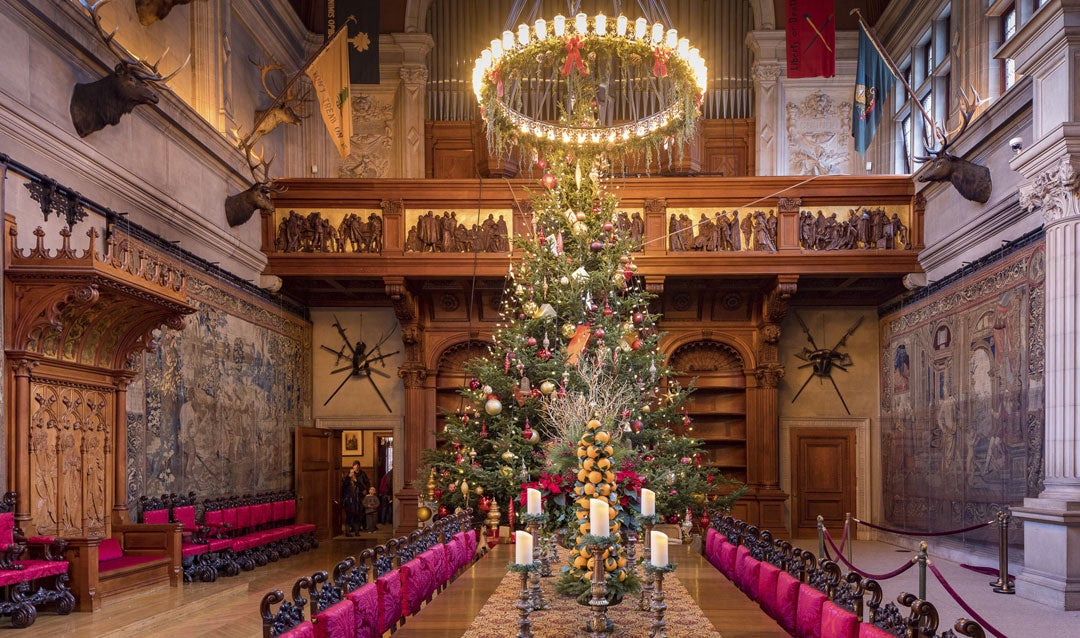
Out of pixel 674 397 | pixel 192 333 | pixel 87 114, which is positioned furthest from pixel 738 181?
pixel 87 114

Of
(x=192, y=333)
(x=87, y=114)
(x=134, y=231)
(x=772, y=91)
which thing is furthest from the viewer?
(x=772, y=91)

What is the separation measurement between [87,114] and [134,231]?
1367 mm

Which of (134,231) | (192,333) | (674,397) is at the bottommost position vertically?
(674,397)

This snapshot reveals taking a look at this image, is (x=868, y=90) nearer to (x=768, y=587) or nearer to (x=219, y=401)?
A: (x=768, y=587)

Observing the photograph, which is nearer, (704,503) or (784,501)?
(704,503)

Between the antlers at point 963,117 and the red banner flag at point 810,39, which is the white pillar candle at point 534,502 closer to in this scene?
the antlers at point 963,117

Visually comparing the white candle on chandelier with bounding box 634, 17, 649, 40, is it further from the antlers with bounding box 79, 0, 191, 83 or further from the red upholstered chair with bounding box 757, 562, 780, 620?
the red upholstered chair with bounding box 757, 562, 780, 620

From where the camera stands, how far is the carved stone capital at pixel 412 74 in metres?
16.7

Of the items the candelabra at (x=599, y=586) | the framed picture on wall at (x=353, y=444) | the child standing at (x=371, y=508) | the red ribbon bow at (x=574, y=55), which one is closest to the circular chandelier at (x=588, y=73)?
the red ribbon bow at (x=574, y=55)

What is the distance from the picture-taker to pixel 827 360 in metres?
15.5

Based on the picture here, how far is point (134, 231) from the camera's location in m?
9.49

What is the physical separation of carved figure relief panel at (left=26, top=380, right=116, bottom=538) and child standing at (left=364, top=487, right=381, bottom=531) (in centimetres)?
719

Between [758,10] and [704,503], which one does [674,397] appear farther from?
[758,10]

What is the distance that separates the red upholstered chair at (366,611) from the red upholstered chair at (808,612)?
1989 millimetres
